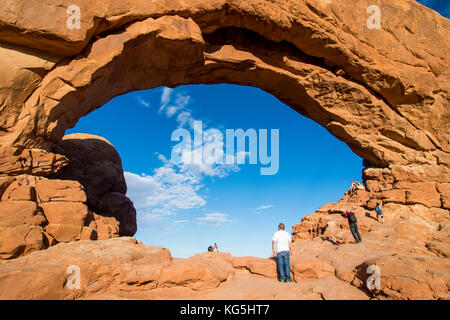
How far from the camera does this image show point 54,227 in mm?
7746

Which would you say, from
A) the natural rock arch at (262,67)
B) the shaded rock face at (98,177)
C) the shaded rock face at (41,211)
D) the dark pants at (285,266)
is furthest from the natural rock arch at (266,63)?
the dark pants at (285,266)

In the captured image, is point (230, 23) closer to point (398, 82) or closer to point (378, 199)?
point (398, 82)

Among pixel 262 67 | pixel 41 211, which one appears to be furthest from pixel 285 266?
pixel 262 67

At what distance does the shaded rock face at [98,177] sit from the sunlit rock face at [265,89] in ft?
0.28

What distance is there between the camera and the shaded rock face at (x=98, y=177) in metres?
15.3

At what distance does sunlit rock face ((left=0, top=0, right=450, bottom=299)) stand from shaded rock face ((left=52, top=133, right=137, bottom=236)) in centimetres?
9

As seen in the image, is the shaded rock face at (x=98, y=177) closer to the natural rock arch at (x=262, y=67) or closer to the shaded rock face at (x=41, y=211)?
the shaded rock face at (x=41, y=211)

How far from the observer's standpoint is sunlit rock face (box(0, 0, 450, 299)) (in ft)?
25.5

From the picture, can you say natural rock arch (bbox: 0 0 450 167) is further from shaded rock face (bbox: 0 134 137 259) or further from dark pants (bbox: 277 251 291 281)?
dark pants (bbox: 277 251 291 281)

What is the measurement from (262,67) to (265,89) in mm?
1994

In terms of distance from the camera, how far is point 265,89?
14.4 m

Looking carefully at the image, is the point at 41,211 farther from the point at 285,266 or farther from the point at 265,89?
the point at 265,89
